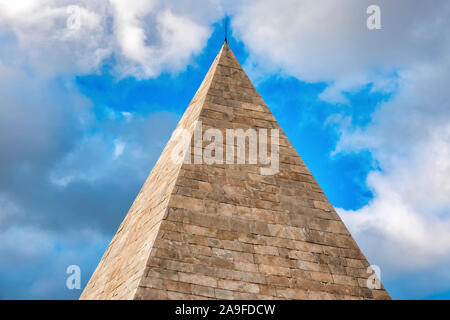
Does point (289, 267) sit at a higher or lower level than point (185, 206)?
lower

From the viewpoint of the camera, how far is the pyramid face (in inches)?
410

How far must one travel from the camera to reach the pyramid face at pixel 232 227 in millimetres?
10422

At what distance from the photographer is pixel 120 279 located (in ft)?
36.9

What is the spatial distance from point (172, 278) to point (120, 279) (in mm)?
1666

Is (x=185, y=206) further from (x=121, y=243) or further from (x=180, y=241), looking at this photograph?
(x=121, y=243)

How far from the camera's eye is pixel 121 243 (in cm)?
1352

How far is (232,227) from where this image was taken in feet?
37.2
